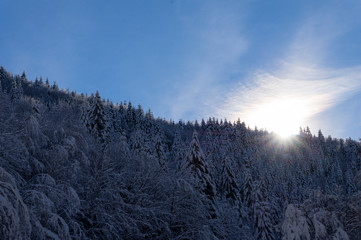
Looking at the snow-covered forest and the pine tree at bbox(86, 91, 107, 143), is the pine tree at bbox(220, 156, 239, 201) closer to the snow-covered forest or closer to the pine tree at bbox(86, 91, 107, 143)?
the snow-covered forest

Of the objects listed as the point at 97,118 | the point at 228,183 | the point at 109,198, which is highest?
the point at 97,118

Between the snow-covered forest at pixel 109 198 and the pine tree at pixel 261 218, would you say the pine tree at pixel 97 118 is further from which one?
the pine tree at pixel 261 218

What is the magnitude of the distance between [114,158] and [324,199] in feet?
43.8

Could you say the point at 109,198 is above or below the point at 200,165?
below

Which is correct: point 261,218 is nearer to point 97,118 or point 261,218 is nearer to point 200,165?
point 200,165

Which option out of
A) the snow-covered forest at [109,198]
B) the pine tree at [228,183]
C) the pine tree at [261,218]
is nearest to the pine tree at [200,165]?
the snow-covered forest at [109,198]

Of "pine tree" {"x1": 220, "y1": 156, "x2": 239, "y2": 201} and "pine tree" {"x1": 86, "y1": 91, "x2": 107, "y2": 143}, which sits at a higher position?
"pine tree" {"x1": 86, "y1": 91, "x2": 107, "y2": 143}

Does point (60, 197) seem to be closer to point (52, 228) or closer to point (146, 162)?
point (52, 228)

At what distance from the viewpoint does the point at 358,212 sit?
35.5 feet

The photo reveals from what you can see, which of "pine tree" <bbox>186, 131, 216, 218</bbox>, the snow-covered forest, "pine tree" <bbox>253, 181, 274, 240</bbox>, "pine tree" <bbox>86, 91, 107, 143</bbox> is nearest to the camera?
the snow-covered forest

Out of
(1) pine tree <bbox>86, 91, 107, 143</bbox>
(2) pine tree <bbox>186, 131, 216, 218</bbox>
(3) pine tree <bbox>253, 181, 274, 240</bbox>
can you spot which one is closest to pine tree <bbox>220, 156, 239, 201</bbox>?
(3) pine tree <bbox>253, 181, 274, 240</bbox>

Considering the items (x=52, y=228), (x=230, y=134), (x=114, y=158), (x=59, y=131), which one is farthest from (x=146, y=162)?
(x=230, y=134)

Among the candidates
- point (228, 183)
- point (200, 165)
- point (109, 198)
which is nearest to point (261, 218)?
point (228, 183)

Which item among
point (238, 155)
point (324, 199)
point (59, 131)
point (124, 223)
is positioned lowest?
point (124, 223)
